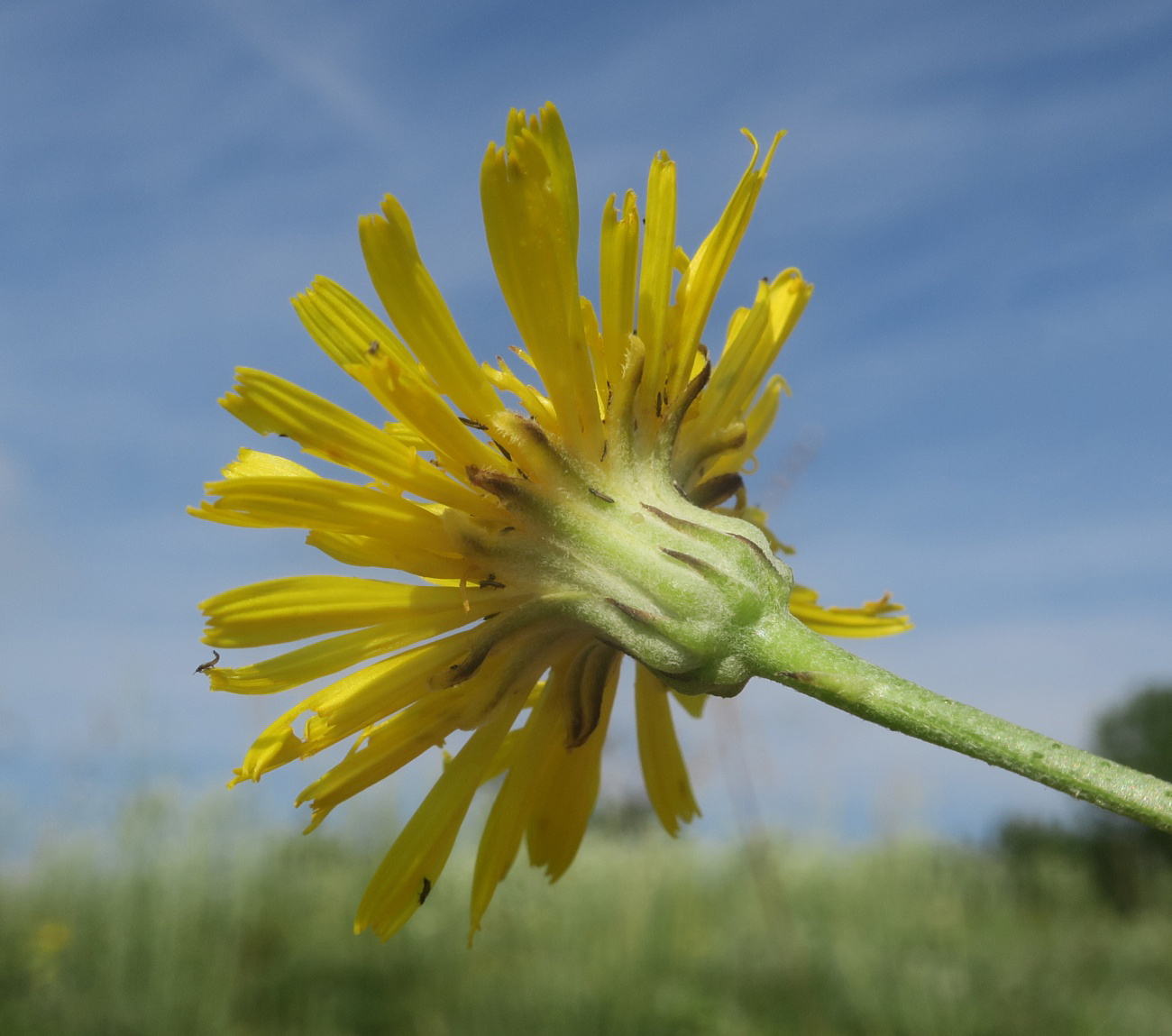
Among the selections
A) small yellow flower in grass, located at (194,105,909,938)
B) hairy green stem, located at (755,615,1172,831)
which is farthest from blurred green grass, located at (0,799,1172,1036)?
hairy green stem, located at (755,615,1172,831)

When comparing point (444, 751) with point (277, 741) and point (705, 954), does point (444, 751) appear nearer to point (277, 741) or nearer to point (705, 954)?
point (277, 741)

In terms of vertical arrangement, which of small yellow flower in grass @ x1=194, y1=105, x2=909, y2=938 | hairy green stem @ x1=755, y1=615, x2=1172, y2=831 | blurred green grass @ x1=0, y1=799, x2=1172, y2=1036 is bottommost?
blurred green grass @ x1=0, y1=799, x2=1172, y2=1036

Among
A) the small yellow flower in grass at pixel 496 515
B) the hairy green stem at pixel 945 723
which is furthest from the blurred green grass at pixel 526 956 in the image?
the hairy green stem at pixel 945 723

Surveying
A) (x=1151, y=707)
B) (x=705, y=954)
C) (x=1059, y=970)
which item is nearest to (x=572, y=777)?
(x=705, y=954)

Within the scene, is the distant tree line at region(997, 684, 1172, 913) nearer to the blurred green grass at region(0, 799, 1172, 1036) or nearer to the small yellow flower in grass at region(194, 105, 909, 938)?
the blurred green grass at region(0, 799, 1172, 1036)

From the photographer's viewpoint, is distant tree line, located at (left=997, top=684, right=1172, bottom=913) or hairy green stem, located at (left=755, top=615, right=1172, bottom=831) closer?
hairy green stem, located at (left=755, top=615, right=1172, bottom=831)

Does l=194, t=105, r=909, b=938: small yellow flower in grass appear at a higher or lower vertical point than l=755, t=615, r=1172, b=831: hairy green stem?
higher
